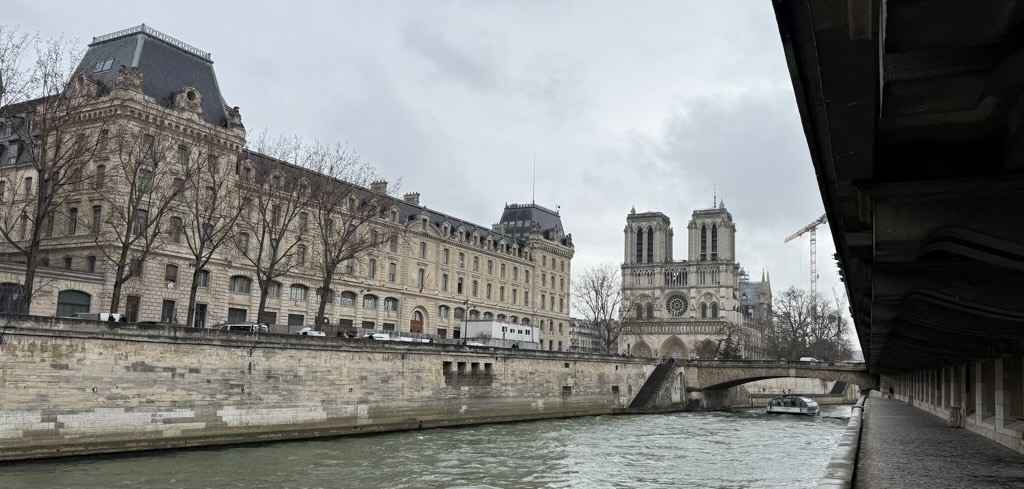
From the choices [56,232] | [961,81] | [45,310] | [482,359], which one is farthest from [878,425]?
[56,232]

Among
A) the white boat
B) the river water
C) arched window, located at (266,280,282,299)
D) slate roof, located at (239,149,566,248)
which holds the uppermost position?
slate roof, located at (239,149,566,248)

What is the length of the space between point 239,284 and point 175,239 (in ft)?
22.0

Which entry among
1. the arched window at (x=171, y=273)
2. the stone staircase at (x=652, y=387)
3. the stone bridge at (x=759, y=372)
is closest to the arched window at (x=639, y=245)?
the stone bridge at (x=759, y=372)

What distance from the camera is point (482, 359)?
4606 cm

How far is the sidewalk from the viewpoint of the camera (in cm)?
1416

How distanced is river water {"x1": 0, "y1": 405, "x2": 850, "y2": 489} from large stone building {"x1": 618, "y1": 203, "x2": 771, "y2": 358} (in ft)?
274

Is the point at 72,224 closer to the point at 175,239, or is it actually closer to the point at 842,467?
the point at 175,239

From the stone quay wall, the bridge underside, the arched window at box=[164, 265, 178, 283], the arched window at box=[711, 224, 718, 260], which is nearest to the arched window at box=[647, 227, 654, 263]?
the arched window at box=[711, 224, 718, 260]

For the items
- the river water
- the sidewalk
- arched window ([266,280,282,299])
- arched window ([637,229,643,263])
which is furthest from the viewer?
arched window ([637,229,643,263])

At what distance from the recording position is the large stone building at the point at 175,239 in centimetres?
3975

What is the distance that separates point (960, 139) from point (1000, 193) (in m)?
0.97

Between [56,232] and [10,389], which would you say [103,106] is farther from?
[10,389]

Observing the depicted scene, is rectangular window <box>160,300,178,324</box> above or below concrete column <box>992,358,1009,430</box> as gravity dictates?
above

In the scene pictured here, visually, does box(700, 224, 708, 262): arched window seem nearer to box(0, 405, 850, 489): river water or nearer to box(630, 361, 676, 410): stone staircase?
box(630, 361, 676, 410): stone staircase
